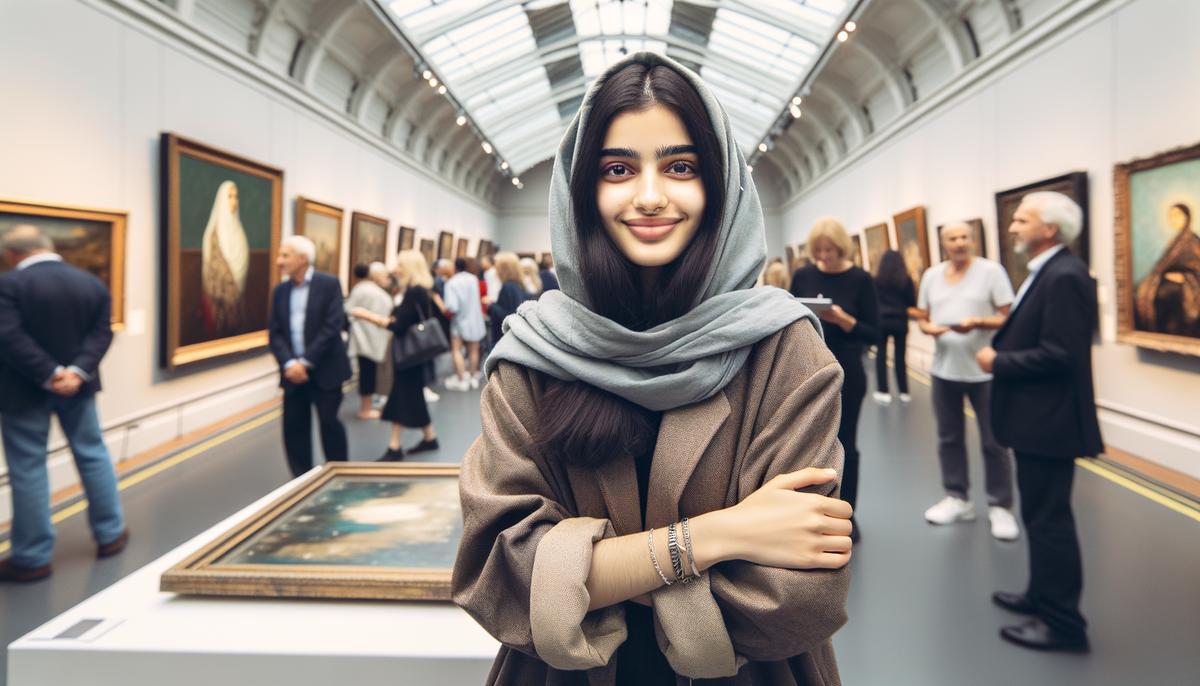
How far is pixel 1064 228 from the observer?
3154 mm

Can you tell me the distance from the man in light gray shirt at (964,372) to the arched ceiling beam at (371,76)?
36.0ft

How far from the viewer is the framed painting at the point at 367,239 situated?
11.8 m

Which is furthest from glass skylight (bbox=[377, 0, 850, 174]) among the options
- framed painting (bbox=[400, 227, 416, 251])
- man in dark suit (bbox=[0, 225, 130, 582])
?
man in dark suit (bbox=[0, 225, 130, 582])

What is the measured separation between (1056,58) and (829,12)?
669 cm

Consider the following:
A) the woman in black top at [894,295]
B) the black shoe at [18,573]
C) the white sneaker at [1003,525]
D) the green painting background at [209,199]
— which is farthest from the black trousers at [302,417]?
the woman in black top at [894,295]

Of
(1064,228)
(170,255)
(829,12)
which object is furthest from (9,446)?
(829,12)

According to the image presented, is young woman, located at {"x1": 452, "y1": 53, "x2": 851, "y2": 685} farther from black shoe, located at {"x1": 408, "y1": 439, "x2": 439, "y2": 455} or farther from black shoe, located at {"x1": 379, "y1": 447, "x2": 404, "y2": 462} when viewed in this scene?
black shoe, located at {"x1": 408, "y1": 439, "x2": 439, "y2": 455}

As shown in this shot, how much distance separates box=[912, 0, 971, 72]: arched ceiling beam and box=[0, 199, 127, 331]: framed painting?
11.1m

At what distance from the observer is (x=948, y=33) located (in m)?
10.1

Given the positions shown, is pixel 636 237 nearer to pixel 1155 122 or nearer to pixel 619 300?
pixel 619 300

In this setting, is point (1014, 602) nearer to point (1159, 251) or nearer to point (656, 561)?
point (656, 561)

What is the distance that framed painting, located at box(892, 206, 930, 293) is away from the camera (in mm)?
11656

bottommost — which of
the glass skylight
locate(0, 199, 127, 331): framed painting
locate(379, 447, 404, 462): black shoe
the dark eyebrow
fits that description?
locate(379, 447, 404, 462): black shoe

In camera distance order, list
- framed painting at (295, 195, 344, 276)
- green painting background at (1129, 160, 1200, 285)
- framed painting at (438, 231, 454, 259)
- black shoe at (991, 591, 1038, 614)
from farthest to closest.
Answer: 1. framed painting at (438, 231, 454, 259)
2. framed painting at (295, 195, 344, 276)
3. green painting background at (1129, 160, 1200, 285)
4. black shoe at (991, 591, 1038, 614)
